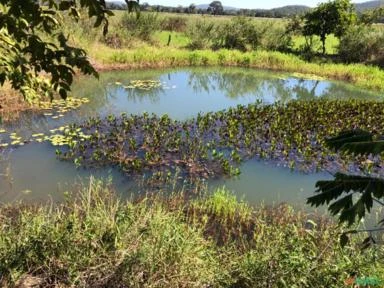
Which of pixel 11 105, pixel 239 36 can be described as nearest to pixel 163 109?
pixel 11 105

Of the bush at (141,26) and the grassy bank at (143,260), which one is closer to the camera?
the grassy bank at (143,260)

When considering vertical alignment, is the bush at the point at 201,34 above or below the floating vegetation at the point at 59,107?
above

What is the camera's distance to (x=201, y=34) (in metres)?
24.2

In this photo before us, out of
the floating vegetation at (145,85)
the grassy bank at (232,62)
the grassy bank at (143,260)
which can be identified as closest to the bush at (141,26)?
the grassy bank at (232,62)

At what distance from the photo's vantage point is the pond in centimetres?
718

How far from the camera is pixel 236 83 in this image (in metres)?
17.2

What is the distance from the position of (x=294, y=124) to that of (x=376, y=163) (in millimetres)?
2637

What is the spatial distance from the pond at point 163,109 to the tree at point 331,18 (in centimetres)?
505

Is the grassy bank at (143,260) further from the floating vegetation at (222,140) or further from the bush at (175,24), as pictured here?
the bush at (175,24)

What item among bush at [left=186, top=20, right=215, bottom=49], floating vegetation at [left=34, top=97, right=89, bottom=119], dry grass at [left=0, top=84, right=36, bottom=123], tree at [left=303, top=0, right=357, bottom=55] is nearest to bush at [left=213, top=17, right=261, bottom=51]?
bush at [left=186, top=20, right=215, bottom=49]

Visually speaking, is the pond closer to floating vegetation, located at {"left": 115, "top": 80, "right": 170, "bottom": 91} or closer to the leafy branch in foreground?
floating vegetation, located at {"left": 115, "top": 80, "right": 170, "bottom": 91}

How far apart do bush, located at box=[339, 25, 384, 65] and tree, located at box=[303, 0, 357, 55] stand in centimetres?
54

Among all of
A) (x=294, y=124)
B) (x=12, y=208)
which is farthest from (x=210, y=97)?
(x=12, y=208)

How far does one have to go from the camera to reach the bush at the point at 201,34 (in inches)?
938
